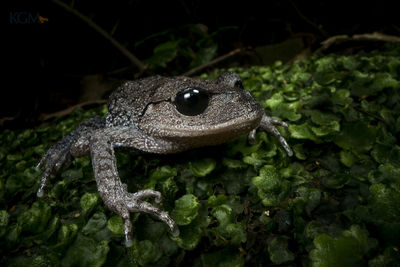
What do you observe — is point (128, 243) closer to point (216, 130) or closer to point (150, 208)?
point (150, 208)

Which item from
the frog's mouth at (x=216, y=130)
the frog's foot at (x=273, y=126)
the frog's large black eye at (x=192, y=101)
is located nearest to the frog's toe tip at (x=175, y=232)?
the frog's mouth at (x=216, y=130)

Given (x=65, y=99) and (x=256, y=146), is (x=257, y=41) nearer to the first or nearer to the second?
(x=65, y=99)

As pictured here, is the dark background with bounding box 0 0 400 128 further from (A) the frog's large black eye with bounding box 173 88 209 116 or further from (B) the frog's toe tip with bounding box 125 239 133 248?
(B) the frog's toe tip with bounding box 125 239 133 248

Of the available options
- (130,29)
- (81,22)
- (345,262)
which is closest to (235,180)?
(345,262)

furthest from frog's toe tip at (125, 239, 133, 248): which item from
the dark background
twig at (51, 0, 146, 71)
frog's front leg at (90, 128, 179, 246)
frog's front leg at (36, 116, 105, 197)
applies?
twig at (51, 0, 146, 71)

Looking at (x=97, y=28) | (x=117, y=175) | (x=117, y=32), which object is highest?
(x=117, y=175)

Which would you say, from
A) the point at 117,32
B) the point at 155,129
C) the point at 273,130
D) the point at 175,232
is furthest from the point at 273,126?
the point at 117,32
